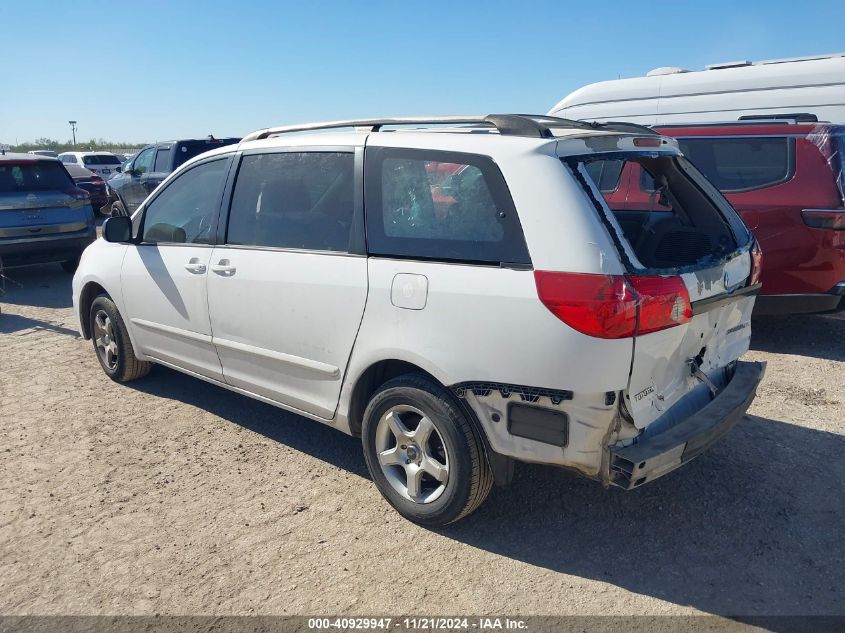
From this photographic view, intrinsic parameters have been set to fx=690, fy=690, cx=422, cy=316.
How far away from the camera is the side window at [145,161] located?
566 inches

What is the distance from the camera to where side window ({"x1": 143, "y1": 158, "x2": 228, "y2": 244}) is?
13.9 ft

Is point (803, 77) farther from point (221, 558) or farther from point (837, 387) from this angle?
point (221, 558)

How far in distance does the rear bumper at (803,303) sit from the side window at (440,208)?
3896mm

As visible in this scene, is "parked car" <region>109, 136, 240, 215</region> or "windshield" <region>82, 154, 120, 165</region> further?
"windshield" <region>82, 154, 120, 165</region>

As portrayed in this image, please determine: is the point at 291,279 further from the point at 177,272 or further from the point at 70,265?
the point at 70,265

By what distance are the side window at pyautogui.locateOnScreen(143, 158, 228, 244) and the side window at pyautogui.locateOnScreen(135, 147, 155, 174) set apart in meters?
10.6

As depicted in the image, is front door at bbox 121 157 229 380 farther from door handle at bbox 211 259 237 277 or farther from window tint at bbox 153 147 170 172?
window tint at bbox 153 147 170 172

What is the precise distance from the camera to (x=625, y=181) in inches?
235

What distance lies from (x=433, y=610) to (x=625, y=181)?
4332 millimetres

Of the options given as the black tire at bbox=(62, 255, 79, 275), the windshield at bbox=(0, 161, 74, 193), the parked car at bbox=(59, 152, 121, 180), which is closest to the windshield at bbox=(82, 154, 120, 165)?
the parked car at bbox=(59, 152, 121, 180)

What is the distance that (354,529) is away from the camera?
3299 millimetres

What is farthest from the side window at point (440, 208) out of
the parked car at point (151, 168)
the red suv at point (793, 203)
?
the parked car at point (151, 168)

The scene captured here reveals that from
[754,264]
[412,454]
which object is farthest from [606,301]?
[754,264]

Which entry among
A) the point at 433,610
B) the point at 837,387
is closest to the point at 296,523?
the point at 433,610
